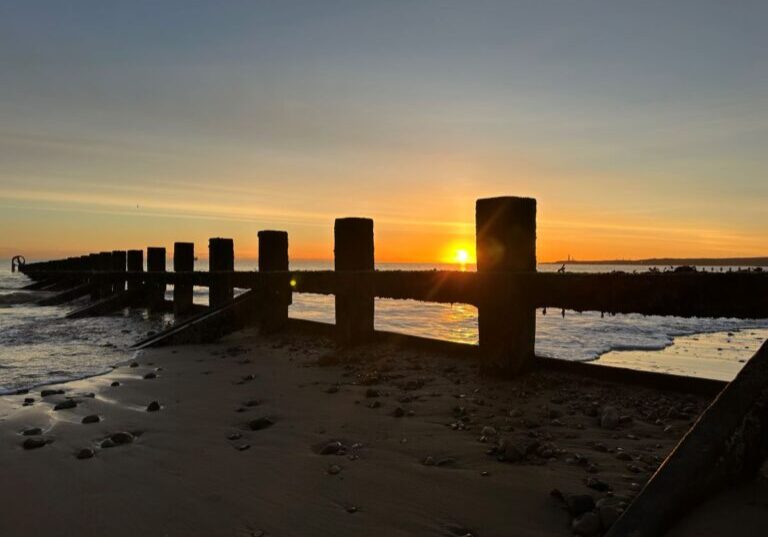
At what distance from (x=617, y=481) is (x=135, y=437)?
11.3 ft

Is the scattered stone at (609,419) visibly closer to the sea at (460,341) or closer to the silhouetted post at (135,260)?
the sea at (460,341)

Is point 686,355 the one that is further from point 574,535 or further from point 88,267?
point 88,267

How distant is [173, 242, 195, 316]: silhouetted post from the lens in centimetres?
1227

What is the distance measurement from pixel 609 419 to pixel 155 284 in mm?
14014

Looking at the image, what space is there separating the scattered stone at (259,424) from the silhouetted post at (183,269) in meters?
8.21

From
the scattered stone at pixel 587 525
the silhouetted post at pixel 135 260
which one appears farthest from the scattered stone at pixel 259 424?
the silhouetted post at pixel 135 260

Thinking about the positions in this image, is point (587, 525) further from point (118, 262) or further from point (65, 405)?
point (118, 262)

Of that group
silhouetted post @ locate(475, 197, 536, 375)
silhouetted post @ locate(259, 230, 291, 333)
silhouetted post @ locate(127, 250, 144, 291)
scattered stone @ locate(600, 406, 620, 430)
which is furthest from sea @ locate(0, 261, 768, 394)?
silhouetted post @ locate(127, 250, 144, 291)

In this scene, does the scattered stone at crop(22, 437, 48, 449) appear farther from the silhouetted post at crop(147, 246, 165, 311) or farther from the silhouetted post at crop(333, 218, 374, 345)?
the silhouetted post at crop(147, 246, 165, 311)

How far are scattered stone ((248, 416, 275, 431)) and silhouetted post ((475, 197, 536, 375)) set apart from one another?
2.06 metres

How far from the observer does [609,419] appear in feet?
12.6

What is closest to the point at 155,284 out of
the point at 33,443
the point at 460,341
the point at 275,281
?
the point at 275,281

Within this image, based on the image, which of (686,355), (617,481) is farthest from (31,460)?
(686,355)

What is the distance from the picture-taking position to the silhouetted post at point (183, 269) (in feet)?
40.2
